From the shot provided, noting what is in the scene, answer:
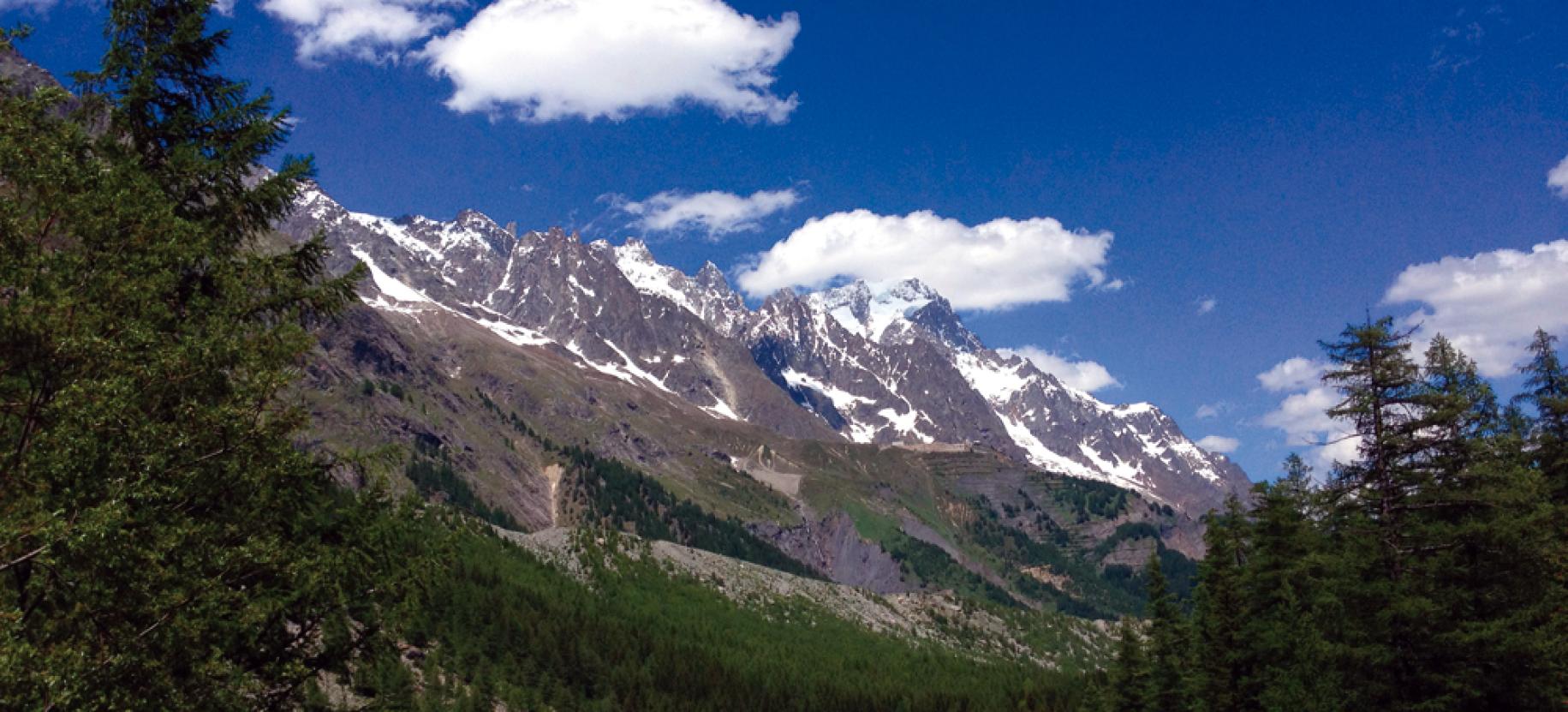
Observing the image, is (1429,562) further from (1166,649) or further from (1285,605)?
(1166,649)

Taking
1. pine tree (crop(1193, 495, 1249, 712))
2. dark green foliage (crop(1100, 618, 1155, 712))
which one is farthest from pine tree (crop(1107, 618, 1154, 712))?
pine tree (crop(1193, 495, 1249, 712))

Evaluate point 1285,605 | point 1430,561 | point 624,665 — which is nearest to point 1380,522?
point 1430,561

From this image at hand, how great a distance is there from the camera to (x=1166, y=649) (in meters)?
53.0

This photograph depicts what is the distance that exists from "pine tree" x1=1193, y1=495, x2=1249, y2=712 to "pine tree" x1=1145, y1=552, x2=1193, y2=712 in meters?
3.00

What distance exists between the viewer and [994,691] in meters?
166

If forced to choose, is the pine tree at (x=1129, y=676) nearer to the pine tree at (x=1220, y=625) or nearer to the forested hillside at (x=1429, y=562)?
the pine tree at (x=1220, y=625)

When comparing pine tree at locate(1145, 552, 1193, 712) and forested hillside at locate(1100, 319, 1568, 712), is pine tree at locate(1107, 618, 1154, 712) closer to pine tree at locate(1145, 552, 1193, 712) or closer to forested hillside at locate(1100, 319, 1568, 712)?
pine tree at locate(1145, 552, 1193, 712)

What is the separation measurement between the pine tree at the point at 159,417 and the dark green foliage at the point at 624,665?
9776cm

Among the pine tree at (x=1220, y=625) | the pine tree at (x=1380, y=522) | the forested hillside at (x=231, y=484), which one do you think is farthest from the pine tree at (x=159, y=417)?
the pine tree at (x=1220, y=625)

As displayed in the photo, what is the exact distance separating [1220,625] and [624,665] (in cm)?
11423

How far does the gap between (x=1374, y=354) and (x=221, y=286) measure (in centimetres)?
3130

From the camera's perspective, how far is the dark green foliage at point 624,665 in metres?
129

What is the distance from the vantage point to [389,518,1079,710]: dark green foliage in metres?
129

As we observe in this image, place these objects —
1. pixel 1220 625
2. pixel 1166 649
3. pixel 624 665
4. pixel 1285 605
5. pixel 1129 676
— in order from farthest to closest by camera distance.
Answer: pixel 624 665 < pixel 1129 676 < pixel 1166 649 < pixel 1220 625 < pixel 1285 605
